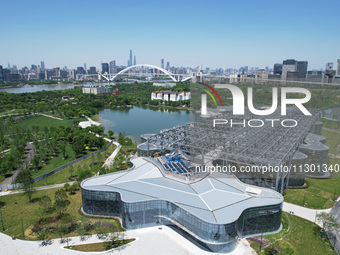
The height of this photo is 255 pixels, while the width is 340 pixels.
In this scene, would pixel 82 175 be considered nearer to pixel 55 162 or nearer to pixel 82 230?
pixel 82 230

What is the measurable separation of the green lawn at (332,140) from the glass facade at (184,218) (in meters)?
9.27

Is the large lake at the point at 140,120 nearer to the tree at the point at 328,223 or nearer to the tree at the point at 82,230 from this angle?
the tree at the point at 82,230

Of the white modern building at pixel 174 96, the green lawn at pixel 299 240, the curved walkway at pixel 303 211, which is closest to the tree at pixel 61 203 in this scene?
the green lawn at pixel 299 240

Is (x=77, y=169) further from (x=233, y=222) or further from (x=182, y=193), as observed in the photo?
(x=233, y=222)

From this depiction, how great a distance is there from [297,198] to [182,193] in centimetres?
518

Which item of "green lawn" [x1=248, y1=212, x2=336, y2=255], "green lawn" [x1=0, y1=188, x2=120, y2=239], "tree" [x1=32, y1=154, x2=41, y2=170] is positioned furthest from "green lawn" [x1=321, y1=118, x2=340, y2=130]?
"tree" [x1=32, y1=154, x2=41, y2=170]

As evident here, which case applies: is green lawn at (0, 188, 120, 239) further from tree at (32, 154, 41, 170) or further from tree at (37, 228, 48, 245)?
tree at (32, 154, 41, 170)

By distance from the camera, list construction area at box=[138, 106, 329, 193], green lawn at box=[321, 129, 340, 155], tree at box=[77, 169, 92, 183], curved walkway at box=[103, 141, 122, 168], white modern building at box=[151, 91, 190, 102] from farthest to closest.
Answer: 1. white modern building at box=[151, 91, 190, 102]
2. green lawn at box=[321, 129, 340, 155]
3. curved walkway at box=[103, 141, 122, 168]
4. tree at box=[77, 169, 92, 183]
5. construction area at box=[138, 106, 329, 193]

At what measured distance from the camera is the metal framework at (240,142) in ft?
34.1

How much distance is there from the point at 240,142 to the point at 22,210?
9722 mm

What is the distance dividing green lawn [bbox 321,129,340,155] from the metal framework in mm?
1297

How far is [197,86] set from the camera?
15.9m

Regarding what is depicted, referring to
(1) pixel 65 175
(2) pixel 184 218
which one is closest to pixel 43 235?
(2) pixel 184 218

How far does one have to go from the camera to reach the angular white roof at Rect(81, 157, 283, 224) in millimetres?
8133
